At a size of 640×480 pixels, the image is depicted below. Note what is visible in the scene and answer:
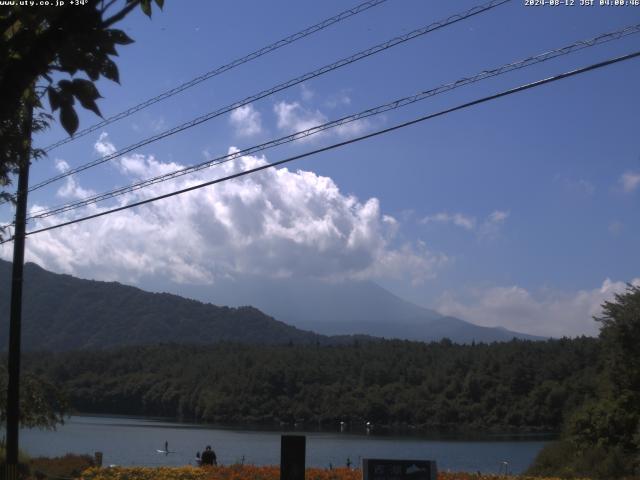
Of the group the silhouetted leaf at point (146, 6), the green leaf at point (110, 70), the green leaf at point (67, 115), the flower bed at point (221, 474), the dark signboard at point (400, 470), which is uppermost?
the silhouetted leaf at point (146, 6)

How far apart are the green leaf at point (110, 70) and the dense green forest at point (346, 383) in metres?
68.5

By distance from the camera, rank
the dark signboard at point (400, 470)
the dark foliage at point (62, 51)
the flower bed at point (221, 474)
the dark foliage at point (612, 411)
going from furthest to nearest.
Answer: the dark foliage at point (612, 411) < the flower bed at point (221, 474) < the dark signboard at point (400, 470) < the dark foliage at point (62, 51)

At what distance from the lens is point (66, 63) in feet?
16.6

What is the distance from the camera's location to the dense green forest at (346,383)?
285ft

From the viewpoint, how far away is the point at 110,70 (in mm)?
5176

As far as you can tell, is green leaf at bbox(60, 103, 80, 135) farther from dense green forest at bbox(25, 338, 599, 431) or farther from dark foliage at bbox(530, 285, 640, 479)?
dense green forest at bbox(25, 338, 599, 431)

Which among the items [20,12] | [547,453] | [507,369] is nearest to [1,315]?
[507,369]

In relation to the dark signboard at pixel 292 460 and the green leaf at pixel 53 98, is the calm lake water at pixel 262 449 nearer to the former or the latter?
the dark signboard at pixel 292 460

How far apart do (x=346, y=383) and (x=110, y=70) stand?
104m

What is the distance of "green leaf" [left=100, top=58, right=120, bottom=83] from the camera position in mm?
5156

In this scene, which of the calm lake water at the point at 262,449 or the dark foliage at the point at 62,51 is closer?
the dark foliage at the point at 62,51

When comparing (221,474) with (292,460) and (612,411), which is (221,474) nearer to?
(292,460)

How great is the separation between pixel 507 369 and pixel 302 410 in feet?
78.5

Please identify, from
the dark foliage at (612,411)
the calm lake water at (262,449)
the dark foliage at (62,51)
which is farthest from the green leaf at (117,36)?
the calm lake water at (262,449)
